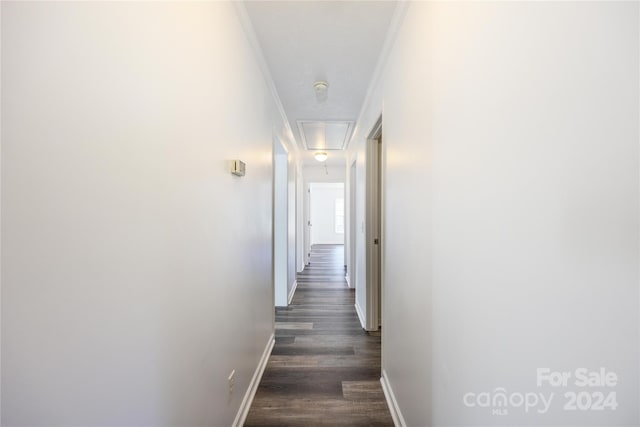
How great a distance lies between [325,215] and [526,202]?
10.2 m

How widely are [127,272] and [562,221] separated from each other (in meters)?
1.03

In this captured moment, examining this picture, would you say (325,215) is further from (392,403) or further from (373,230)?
(392,403)

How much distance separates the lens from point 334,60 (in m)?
1.98

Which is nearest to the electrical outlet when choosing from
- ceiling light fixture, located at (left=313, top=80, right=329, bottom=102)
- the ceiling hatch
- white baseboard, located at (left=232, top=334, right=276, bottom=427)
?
white baseboard, located at (left=232, top=334, right=276, bottom=427)

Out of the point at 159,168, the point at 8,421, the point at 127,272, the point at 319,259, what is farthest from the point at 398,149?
the point at 319,259

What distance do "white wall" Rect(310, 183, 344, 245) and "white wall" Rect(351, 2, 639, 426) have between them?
9597 millimetres

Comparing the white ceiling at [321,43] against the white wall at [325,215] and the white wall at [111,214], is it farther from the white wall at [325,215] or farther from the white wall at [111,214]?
the white wall at [325,215]

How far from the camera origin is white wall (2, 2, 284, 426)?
0.50 metres

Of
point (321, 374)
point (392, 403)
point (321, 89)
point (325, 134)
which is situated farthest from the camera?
point (325, 134)

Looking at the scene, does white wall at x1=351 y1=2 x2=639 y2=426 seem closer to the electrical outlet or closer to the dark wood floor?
the dark wood floor

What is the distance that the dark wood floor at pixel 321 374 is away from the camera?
1649mm

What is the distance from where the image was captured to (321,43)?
1773 mm

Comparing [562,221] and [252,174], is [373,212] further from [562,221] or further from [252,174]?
[562,221]

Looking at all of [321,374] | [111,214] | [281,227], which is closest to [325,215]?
[281,227]
